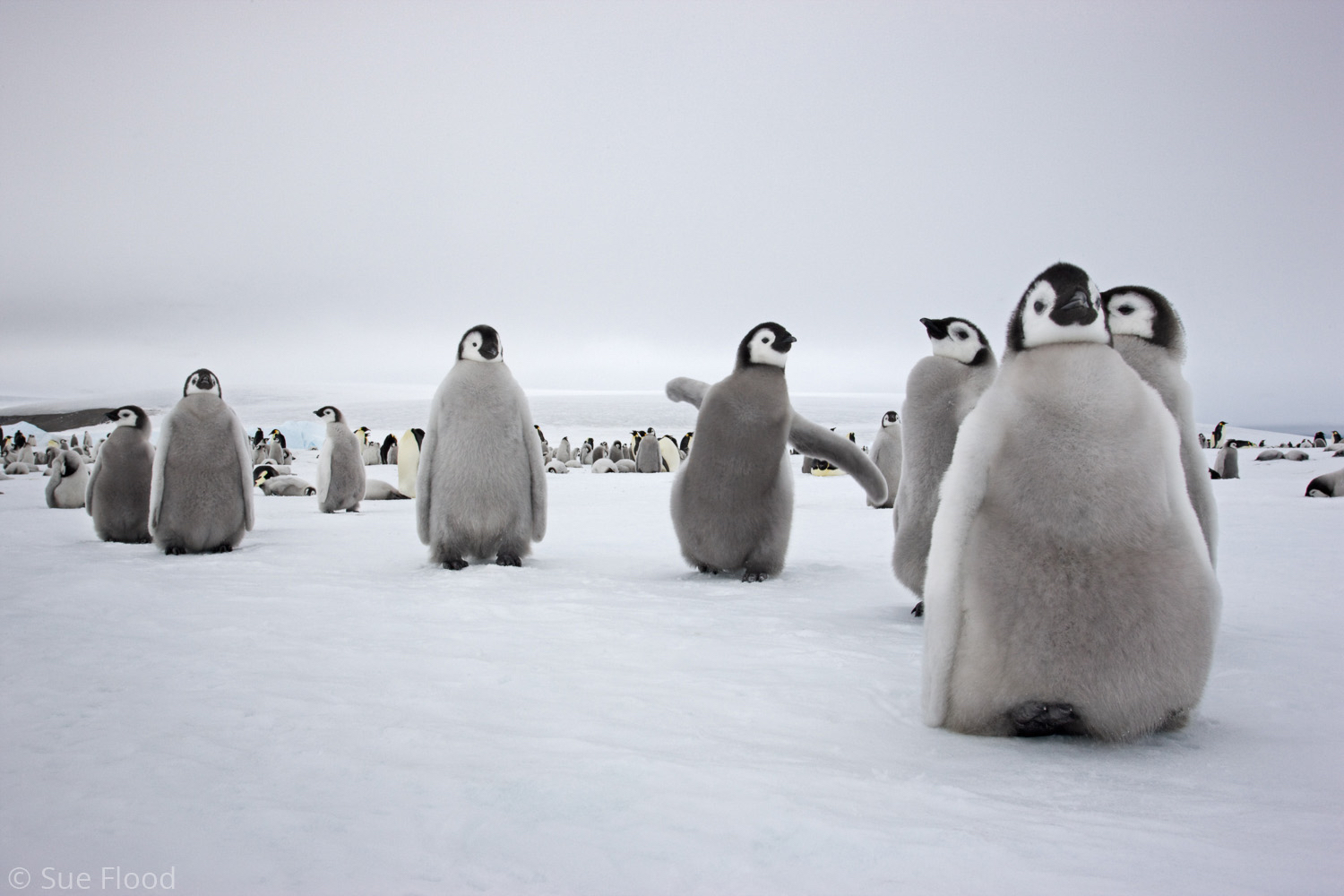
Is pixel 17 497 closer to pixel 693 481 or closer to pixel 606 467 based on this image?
pixel 693 481

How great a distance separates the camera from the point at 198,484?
19.6 feet

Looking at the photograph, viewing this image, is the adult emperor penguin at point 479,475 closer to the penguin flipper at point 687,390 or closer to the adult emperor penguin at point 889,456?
the penguin flipper at point 687,390

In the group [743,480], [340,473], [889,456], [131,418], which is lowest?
[340,473]

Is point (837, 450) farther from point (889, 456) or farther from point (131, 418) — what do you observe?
point (131, 418)

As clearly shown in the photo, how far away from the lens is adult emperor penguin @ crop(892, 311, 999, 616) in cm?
398

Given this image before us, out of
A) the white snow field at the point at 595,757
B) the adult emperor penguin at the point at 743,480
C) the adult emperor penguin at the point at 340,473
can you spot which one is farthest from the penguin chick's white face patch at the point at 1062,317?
the adult emperor penguin at the point at 340,473

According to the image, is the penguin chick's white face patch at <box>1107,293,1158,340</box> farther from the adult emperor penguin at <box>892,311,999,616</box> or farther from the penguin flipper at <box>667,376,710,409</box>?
the penguin flipper at <box>667,376,710,409</box>

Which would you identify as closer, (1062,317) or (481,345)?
(1062,317)

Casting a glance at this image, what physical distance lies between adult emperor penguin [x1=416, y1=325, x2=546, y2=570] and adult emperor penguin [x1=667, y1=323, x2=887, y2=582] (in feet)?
3.21

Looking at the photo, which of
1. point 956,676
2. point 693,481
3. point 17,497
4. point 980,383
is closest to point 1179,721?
point 956,676
